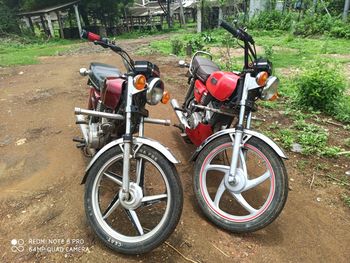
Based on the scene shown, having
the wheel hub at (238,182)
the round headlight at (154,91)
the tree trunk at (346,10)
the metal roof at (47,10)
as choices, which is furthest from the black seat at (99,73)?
the metal roof at (47,10)

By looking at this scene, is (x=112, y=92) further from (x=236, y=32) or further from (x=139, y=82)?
(x=236, y=32)

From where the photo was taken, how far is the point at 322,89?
5.05 m

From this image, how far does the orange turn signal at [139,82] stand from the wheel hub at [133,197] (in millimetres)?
738

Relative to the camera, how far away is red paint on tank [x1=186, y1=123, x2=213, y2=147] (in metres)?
3.26

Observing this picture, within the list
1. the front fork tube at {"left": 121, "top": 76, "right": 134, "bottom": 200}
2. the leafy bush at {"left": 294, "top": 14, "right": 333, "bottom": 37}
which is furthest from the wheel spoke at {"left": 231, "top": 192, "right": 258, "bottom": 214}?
the leafy bush at {"left": 294, "top": 14, "right": 333, "bottom": 37}

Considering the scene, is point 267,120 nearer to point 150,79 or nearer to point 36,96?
point 150,79

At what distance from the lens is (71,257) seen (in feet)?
7.43

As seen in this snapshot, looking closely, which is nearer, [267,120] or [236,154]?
[236,154]

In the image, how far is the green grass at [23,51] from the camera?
10.9 m

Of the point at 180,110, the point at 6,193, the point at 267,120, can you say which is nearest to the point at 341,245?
the point at 180,110

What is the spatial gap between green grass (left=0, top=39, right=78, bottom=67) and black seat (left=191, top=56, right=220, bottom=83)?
844 centimetres

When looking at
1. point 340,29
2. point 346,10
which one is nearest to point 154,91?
point 340,29

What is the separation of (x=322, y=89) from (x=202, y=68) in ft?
8.15

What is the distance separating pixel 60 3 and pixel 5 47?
331 inches
